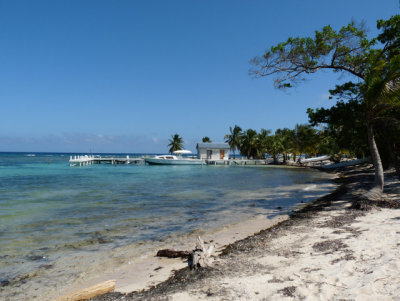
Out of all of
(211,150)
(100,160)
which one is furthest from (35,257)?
(100,160)

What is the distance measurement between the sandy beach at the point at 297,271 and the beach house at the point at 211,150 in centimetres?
5361

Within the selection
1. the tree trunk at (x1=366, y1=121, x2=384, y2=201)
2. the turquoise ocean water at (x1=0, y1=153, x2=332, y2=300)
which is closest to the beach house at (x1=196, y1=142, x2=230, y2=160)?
the turquoise ocean water at (x1=0, y1=153, x2=332, y2=300)

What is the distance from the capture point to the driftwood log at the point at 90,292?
3988mm

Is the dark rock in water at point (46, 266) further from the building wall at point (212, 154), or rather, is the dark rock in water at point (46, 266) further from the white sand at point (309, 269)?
the building wall at point (212, 154)

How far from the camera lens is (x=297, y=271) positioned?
4.27 meters

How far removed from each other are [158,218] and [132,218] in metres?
1.01

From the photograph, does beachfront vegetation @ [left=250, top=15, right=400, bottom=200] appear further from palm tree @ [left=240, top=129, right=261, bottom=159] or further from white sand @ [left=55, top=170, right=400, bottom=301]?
palm tree @ [left=240, top=129, right=261, bottom=159]

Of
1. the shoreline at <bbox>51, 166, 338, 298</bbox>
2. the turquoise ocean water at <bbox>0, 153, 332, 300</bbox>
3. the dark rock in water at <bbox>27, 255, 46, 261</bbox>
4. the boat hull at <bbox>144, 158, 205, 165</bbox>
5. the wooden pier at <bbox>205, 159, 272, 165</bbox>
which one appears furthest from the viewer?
the wooden pier at <bbox>205, 159, 272, 165</bbox>

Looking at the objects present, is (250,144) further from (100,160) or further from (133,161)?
(100,160)

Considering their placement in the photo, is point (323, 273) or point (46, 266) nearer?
point (323, 273)

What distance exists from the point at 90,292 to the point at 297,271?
326 cm

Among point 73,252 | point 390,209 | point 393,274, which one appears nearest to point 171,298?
point 393,274

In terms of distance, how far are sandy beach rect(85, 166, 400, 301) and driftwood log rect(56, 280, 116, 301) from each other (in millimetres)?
169

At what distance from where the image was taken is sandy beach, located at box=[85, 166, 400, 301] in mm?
3562
